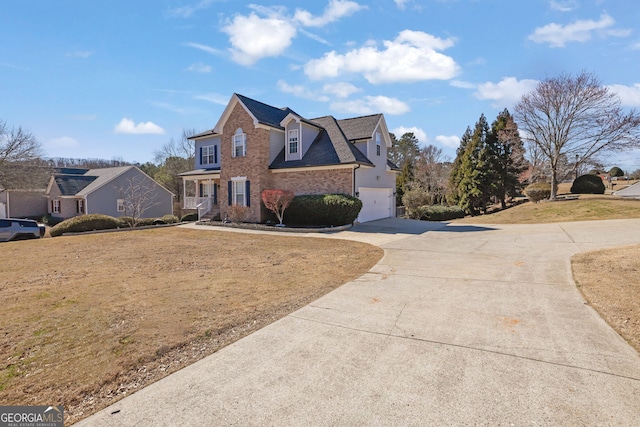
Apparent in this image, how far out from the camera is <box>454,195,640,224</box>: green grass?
18969 mm

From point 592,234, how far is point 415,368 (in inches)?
526

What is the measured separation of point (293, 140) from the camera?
2070 centimetres

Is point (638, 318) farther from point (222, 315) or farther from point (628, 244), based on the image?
point (628, 244)

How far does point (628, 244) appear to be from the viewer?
998 cm

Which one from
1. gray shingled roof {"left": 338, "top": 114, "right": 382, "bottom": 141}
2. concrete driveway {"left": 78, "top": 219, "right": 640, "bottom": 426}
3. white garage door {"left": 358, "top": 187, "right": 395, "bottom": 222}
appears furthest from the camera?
gray shingled roof {"left": 338, "top": 114, "right": 382, "bottom": 141}

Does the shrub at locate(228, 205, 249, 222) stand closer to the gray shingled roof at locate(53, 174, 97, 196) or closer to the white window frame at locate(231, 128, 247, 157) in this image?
the white window frame at locate(231, 128, 247, 157)

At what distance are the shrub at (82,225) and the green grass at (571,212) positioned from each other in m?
23.0

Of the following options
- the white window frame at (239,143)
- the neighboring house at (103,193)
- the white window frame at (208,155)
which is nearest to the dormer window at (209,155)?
the white window frame at (208,155)

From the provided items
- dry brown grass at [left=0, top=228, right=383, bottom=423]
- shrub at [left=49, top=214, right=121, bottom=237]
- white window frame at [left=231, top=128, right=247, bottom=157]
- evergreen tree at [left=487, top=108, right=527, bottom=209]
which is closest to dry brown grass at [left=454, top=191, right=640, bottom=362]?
dry brown grass at [left=0, top=228, right=383, bottom=423]

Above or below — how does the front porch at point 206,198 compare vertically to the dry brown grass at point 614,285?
above

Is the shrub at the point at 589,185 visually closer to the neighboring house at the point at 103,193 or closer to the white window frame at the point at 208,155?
the white window frame at the point at 208,155

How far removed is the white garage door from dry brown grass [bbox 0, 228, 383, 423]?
28.0 ft

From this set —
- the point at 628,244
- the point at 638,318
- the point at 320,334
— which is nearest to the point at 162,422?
the point at 320,334

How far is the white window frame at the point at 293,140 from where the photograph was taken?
67.1ft
